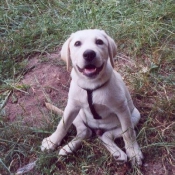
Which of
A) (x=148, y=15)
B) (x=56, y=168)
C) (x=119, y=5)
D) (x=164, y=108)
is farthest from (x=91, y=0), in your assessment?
(x=56, y=168)

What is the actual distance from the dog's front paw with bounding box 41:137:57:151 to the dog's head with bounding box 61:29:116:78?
0.68m

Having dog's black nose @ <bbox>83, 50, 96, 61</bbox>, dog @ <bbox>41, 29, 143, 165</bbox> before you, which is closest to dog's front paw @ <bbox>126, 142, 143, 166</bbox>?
dog @ <bbox>41, 29, 143, 165</bbox>

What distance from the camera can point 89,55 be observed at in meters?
2.63

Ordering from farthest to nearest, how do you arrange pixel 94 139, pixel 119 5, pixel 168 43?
pixel 119 5, pixel 168 43, pixel 94 139

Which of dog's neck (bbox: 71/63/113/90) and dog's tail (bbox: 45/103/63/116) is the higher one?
dog's neck (bbox: 71/63/113/90)

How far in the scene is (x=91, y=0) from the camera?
5.15 m

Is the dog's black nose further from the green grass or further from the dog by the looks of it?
the green grass

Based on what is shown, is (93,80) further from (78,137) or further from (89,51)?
(78,137)

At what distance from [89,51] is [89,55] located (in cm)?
3

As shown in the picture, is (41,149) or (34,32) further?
(34,32)

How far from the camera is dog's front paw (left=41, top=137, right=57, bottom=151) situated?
122 inches

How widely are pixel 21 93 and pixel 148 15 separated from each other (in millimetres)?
1805

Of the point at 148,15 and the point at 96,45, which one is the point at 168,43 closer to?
the point at 148,15

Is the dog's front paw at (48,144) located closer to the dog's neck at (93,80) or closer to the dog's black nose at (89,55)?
the dog's neck at (93,80)
